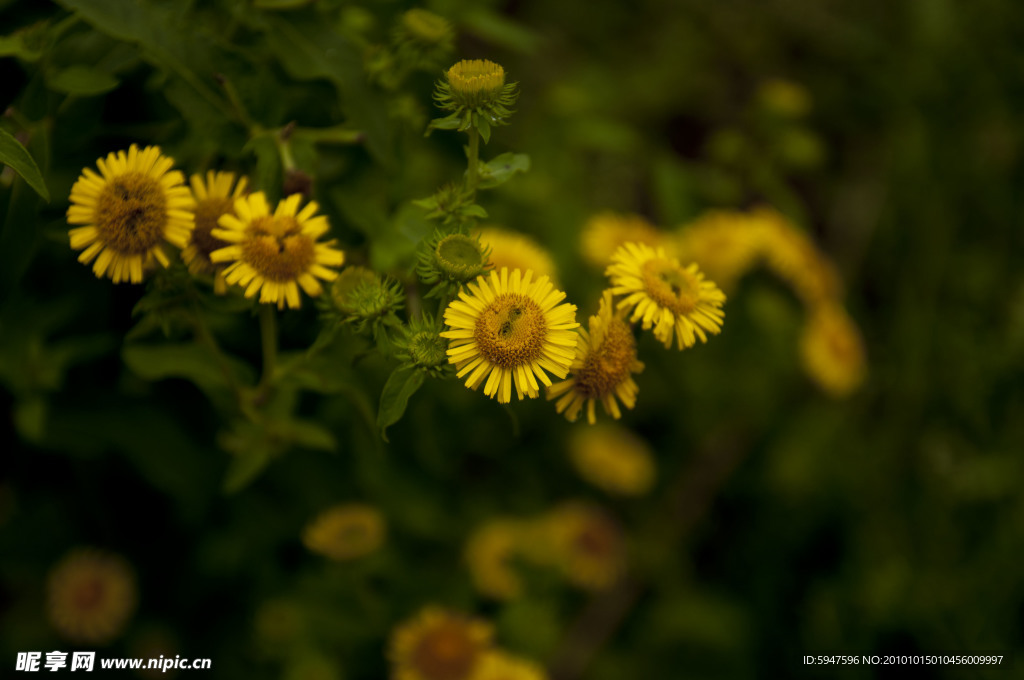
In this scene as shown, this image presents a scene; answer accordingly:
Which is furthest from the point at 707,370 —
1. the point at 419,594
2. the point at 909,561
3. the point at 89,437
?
the point at 89,437

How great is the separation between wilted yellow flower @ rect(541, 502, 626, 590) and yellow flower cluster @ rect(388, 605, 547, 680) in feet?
1.69

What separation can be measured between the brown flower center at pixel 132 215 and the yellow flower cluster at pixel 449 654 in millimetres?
1390

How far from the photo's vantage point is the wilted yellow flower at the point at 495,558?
2.42m

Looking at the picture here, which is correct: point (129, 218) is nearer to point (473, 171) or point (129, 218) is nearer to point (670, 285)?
point (473, 171)

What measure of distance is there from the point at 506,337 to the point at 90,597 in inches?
75.3

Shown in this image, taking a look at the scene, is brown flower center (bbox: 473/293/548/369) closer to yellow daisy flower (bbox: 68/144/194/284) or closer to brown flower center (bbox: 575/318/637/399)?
brown flower center (bbox: 575/318/637/399)

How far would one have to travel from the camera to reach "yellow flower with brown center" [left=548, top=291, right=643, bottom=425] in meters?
1.31

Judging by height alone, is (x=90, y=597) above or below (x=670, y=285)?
below

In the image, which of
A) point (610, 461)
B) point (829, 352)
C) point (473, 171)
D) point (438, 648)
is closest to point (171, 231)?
point (473, 171)

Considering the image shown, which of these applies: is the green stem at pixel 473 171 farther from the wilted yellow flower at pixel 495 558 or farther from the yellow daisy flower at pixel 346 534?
the wilted yellow flower at pixel 495 558

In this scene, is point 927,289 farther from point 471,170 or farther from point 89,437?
point 89,437

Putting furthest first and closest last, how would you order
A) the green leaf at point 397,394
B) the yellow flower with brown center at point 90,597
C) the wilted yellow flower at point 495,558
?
the wilted yellow flower at point 495,558 < the yellow flower with brown center at point 90,597 < the green leaf at point 397,394

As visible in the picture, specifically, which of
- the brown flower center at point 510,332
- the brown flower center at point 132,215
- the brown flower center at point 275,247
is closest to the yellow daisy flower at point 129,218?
the brown flower center at point 132,215

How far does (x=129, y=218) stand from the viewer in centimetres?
129
